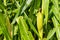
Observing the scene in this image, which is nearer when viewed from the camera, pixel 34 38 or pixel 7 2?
pixel 34 38

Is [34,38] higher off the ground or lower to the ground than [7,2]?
lower

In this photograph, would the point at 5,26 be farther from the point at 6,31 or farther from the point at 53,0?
the point at 53,0

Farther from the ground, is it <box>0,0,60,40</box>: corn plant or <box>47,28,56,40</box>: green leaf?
<box>0,0,60,40</box>: corn plant

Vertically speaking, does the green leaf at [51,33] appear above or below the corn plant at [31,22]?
below

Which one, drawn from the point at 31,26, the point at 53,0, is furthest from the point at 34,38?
the point at 53,0

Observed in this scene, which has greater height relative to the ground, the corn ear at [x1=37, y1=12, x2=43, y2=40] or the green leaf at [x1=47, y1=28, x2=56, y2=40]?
the corn ear at [x1=37, y1=12, x2=43, y2=40]

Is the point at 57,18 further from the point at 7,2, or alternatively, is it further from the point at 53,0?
the point at 7,2

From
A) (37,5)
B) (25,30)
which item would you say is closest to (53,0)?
(37,5)
